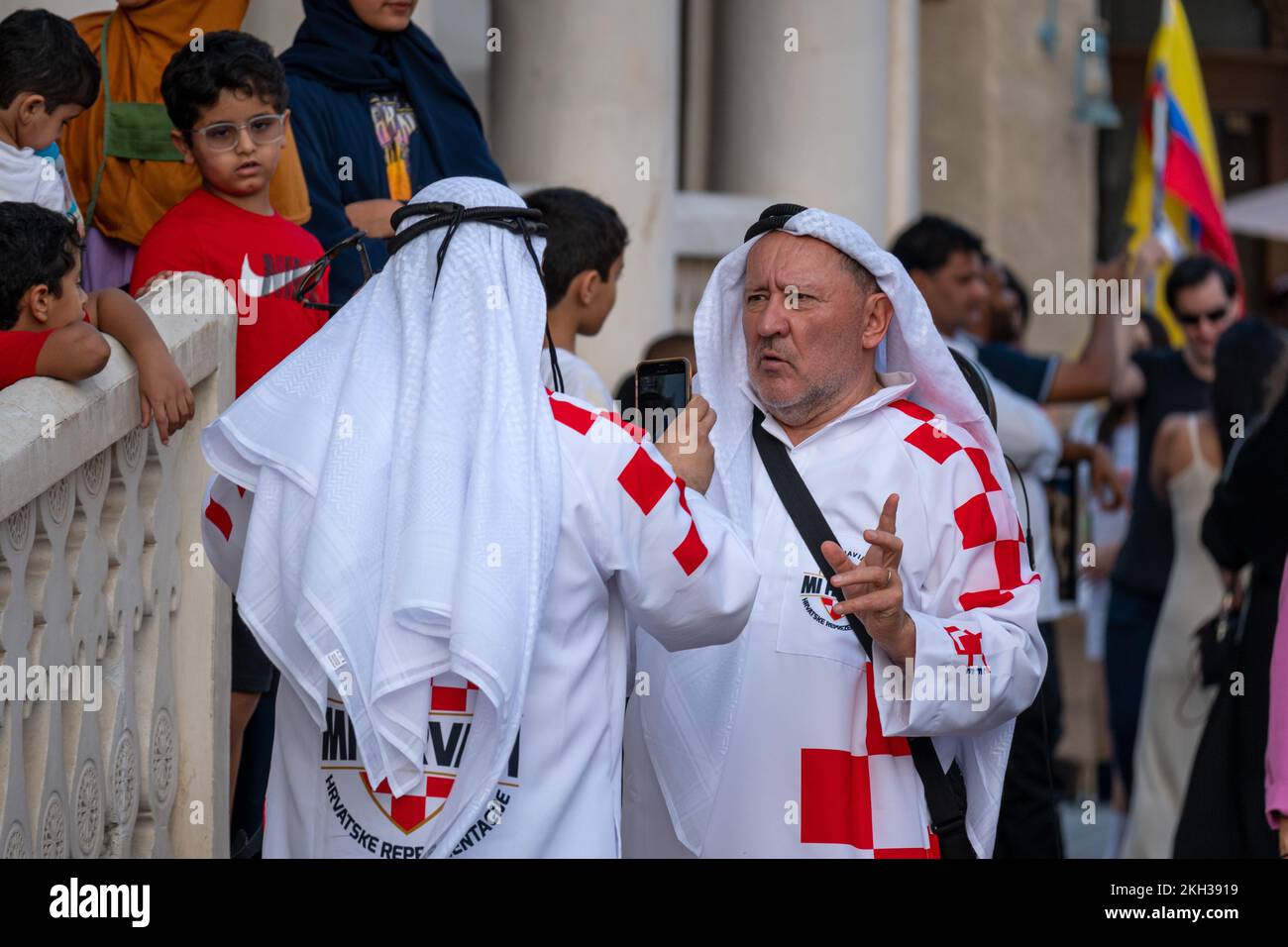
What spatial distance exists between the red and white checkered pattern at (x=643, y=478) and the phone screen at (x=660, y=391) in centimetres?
46

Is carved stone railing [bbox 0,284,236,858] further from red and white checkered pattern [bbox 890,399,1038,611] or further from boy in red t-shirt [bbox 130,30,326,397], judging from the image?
red and white checkered pattern [bbox 890,399,1038,611]

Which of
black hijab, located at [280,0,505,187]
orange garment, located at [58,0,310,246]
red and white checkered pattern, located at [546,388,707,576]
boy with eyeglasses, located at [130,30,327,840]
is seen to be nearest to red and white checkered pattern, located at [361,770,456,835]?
red and white checkered pattern, located at [546,388,707,576]

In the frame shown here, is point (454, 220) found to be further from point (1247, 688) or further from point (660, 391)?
point (1247, 688)

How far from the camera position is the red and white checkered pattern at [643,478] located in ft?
9.96

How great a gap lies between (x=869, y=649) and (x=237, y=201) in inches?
74.5

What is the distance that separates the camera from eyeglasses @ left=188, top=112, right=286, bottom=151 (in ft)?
14.3

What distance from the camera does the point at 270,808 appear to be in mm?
3207

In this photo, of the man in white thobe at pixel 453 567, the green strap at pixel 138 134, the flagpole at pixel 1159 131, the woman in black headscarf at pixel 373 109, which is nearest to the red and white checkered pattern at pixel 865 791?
the man in white thobe at pixel 453 567

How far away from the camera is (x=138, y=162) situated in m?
4.69

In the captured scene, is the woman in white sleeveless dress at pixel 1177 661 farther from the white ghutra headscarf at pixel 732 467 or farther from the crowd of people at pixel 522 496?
the white ghutra headscarf at pixel 732 467

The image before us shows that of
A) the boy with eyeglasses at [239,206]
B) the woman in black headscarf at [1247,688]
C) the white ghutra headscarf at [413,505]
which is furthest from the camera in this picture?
the woman in black headscarf at [1247,688]

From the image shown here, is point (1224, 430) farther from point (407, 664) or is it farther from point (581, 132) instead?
point (407, 664)

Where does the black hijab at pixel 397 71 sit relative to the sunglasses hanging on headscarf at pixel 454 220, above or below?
above

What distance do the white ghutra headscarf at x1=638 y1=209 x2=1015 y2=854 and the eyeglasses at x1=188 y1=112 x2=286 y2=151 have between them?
1.18 m
